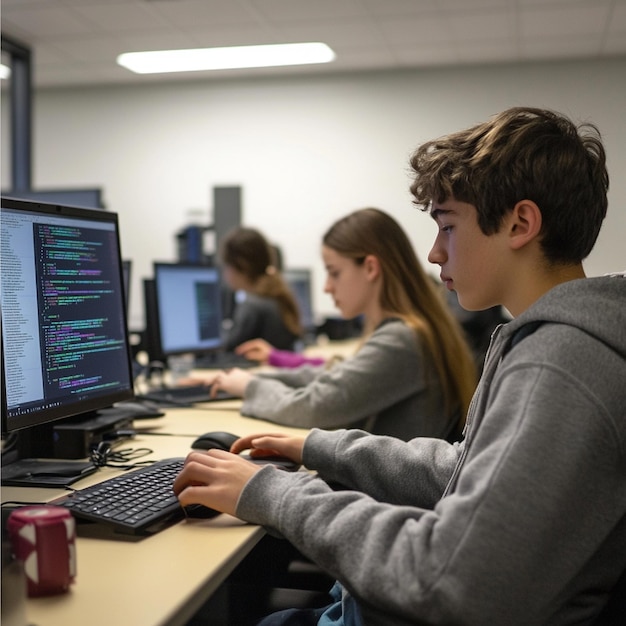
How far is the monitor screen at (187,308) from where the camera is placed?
2.60m

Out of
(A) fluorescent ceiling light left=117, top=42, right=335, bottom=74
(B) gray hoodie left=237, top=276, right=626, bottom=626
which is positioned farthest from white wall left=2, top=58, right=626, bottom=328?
(B) gray hoodie left=237, top=276, right=626, bottom=626

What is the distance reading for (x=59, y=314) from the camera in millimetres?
1334

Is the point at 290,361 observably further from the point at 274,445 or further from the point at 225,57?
the point at 225,57

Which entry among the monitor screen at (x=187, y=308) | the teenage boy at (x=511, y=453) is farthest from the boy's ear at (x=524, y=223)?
the monitor screen at (x=187, y=308)

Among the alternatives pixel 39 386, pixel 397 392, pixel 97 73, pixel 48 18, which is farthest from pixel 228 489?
pixel 97 73

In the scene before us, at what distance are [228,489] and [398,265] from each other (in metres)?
1.13

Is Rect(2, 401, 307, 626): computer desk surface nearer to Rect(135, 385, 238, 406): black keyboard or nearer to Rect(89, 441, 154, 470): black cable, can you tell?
Rect(89, 441, 154, 470): black cable

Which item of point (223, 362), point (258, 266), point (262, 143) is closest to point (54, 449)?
point (223, 362)

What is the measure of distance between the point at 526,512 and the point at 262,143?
5874 mm

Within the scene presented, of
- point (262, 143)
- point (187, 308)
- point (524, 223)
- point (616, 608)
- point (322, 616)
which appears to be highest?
point (262, 143)

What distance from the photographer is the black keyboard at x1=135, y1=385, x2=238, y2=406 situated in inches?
86.2

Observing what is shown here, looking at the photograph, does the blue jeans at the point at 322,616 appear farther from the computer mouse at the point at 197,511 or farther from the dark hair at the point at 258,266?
the dark hair at the point at 258,266

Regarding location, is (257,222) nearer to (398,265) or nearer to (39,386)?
(398,265)

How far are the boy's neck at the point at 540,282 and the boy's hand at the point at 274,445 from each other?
528 millimetres
